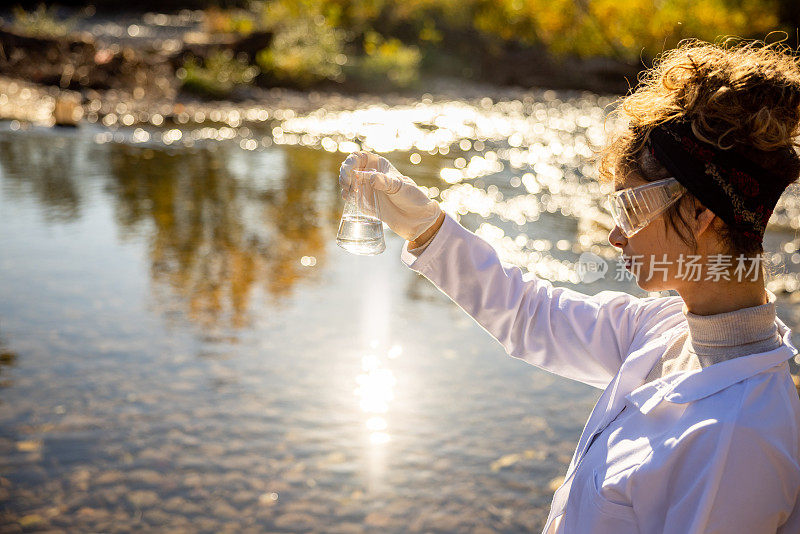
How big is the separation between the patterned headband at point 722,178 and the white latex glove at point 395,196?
2.18ft

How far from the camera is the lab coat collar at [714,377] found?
4.66 ft

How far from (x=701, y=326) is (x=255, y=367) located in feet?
12.1

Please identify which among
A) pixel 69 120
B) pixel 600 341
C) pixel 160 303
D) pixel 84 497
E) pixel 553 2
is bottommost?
pixel 84 497

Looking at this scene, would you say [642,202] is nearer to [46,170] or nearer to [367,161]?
[367,161]

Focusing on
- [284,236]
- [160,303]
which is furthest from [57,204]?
[160,303]

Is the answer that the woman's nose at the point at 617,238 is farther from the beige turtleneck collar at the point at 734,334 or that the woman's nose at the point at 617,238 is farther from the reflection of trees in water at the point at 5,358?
the reflection of trees in water at the point at 5,358

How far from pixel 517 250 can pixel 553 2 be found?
49.8 feet

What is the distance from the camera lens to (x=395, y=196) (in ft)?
6.65

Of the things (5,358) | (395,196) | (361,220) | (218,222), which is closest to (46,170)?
(218,222)

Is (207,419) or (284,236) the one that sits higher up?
(284,236)

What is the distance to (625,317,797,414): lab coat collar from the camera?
1.42 metres

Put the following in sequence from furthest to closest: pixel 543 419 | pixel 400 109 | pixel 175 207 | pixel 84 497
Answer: pixel 400 109, pixel 175 207, pixel 543 419, pixel 84 497

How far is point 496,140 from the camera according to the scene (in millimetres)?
13219

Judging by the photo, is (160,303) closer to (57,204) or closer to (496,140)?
(57,204)
